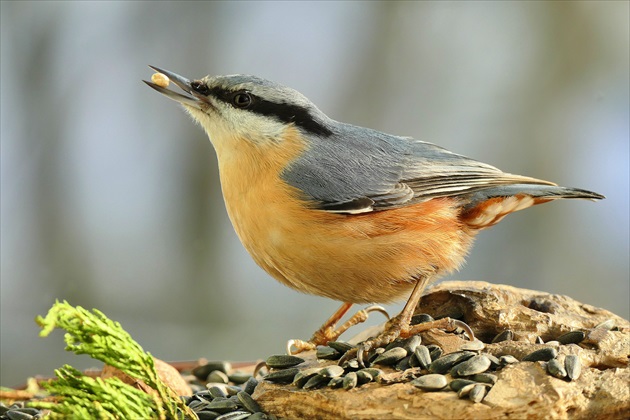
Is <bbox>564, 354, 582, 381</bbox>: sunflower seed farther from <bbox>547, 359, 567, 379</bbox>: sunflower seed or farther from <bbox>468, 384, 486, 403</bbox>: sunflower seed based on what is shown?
<bbox>468, 384, 486, 403</bbox>: sunflower seed

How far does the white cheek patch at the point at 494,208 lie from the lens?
2.63 m

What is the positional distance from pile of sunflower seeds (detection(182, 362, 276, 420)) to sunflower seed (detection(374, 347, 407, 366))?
0.35m

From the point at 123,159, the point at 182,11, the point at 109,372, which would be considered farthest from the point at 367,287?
the point at 182,11

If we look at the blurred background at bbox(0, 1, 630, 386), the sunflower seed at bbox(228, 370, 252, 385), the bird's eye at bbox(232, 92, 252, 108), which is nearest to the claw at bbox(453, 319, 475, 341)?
the sunflower seed at bbox(228, 370, 252, 385)

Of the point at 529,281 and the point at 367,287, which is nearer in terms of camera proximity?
the point at 367,287

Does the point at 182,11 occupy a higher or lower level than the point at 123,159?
higher

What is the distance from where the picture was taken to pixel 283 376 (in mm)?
2225

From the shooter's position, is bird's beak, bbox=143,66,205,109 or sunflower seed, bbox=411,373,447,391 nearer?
sunflower seed, bbox=411,373,447,391

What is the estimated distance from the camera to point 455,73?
5145 millimetres

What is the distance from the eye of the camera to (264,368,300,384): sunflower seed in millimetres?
2221

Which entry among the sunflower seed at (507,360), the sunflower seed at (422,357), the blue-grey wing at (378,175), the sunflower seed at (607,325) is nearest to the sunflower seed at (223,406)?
the sunflower seed at (422,357)

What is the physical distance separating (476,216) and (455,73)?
269cm

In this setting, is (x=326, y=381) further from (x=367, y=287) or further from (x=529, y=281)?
(x=529, y=281)

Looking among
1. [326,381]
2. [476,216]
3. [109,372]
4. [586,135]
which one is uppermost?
[586,135]
